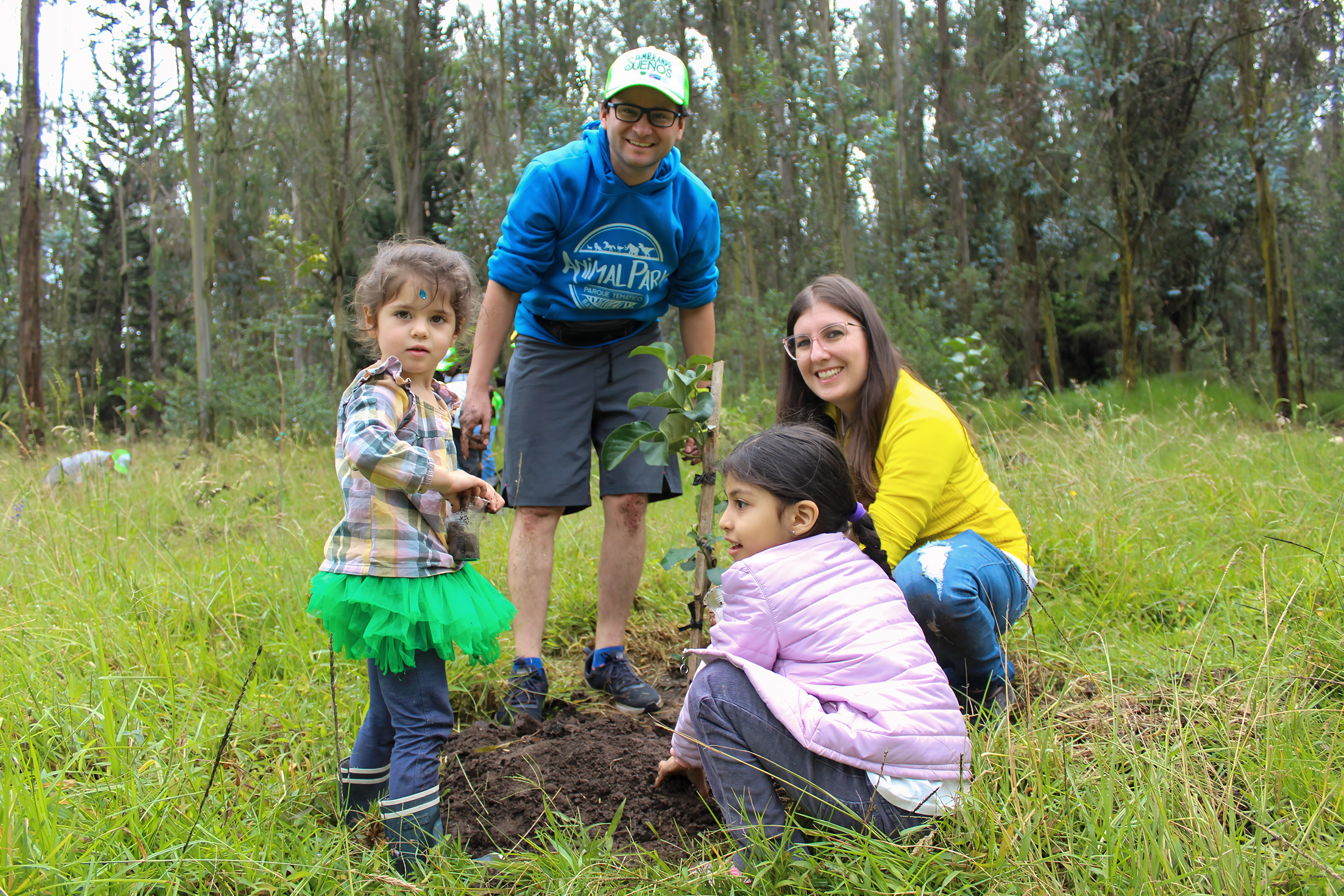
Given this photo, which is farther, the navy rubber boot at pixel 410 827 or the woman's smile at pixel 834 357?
the woman's smile at pixel 834 357

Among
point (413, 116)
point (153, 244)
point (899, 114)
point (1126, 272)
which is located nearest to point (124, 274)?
point (153, 244)

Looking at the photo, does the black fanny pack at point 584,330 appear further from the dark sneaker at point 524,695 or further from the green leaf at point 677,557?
the dark sneaker at point 524,695

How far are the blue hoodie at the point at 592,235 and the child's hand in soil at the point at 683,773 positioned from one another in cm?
145

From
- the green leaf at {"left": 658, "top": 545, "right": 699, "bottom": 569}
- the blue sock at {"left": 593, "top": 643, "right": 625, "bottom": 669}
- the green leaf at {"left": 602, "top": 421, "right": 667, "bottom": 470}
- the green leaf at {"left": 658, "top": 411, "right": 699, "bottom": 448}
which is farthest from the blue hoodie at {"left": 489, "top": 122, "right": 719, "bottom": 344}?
the blue sock at {"left": 593, "top": 643, "right": 625, "bottom": 669}

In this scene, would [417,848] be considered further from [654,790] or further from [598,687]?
[598,687]

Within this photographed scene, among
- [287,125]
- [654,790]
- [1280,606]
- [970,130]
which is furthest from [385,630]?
[287,125]

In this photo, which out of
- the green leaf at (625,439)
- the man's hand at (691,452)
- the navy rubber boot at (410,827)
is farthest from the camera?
the man's hand at (691,452)

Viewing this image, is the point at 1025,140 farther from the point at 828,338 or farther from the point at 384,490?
the point at 384,490

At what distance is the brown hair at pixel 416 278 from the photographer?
1.85 metres

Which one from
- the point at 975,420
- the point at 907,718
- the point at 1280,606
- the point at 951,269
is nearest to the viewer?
the point at 907,718

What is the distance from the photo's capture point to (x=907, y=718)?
4.88 ft

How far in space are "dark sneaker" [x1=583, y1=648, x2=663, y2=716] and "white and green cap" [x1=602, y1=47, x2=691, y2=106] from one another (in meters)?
1.71

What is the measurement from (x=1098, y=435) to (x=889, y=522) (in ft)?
9.95

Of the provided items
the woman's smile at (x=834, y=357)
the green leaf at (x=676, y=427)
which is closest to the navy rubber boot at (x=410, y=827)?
the green leaf at (x=676, y=427)
